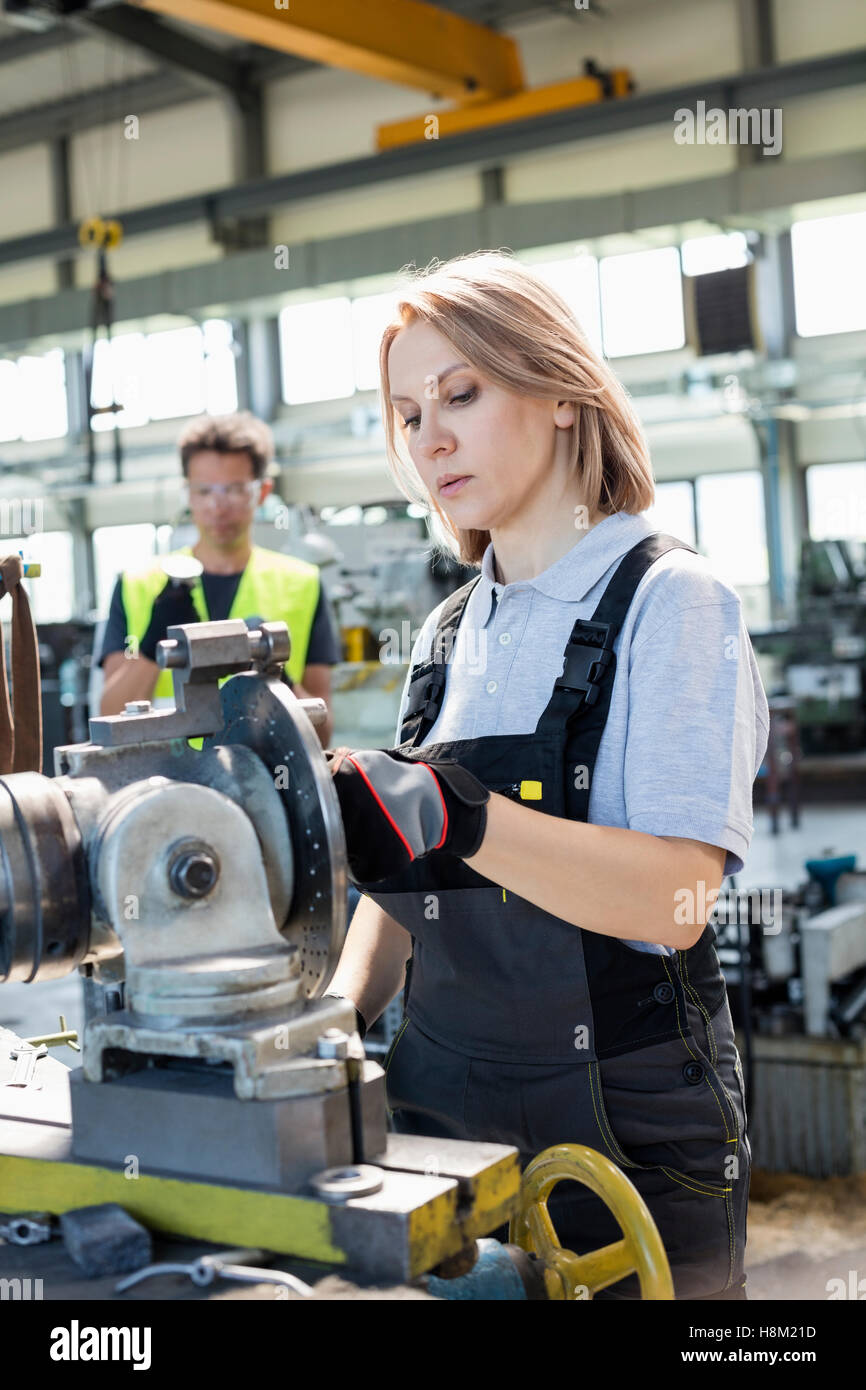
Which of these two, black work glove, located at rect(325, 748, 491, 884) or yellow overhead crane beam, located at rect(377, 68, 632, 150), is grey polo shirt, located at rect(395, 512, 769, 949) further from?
yellow overhead crane beam, located at rect(377, 68, 632, 150)

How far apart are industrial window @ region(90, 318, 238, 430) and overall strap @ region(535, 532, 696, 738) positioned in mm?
9528

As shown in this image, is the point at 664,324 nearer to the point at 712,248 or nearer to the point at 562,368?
the point at 712,248

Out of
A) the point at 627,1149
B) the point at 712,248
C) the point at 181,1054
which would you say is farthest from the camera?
the point at 712,248

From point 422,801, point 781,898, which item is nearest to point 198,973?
point 422,801

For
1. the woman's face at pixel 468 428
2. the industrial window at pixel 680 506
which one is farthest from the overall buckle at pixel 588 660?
the industrial window at pixel 680 506

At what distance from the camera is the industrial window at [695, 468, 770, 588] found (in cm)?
904

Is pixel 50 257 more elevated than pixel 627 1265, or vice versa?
pixel 50 257

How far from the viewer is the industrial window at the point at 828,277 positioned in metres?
8.42

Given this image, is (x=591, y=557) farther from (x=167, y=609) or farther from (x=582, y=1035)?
(x=167, y=609)

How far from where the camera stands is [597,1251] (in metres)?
0.82

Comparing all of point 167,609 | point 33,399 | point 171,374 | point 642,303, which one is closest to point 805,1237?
point 167,609

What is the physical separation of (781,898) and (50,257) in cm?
969

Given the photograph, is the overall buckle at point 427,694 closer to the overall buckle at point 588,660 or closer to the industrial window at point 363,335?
the overall buckle at point 588,660

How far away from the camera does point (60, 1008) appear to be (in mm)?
4223
